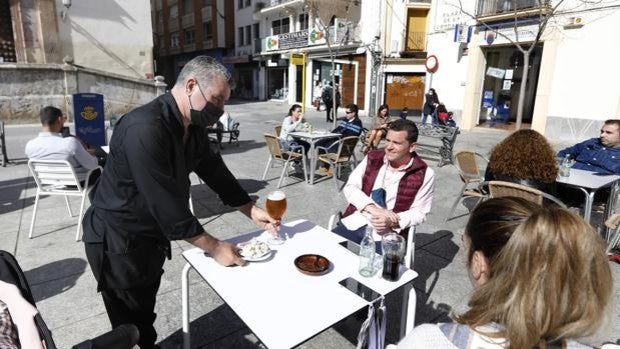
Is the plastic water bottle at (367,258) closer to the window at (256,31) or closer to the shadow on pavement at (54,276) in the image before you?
the shadow on pavement at (54,276)

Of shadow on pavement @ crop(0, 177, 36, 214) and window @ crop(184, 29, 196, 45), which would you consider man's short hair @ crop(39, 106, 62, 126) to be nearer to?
shadow on pavement @ crop(0, 177, 36, 214)

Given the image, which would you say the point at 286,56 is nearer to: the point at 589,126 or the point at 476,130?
the point at 476,130

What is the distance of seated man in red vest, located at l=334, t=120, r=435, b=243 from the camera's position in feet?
A: 9.00

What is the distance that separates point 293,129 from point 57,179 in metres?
3.98

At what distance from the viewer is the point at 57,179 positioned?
A: 4.01 metres

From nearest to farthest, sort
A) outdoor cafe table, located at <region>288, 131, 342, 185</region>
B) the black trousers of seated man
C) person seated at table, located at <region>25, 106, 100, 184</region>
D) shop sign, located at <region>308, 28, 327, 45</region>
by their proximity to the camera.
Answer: the black trousers of seated man, person seated at table, located at <region>25, 106, 100, 184</region>, outdoor cafe table, located at <region>288, 131, 342, 185</region>, shop sign, located at <region>308, 28, 327, 45</region>

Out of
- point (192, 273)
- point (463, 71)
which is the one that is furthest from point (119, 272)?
point (463, 71)

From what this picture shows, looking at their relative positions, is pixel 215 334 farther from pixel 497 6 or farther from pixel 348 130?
pixel 497 6

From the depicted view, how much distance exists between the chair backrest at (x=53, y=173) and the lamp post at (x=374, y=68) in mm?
18597

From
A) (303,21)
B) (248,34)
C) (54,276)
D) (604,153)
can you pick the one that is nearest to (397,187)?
(54,276)

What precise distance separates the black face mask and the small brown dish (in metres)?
0.77

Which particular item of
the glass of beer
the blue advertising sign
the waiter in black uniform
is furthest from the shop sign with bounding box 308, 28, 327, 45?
the waiter in black uniform

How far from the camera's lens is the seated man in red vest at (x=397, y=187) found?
2.74 metres

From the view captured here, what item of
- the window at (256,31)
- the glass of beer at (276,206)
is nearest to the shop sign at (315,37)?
the window at (256,31)
